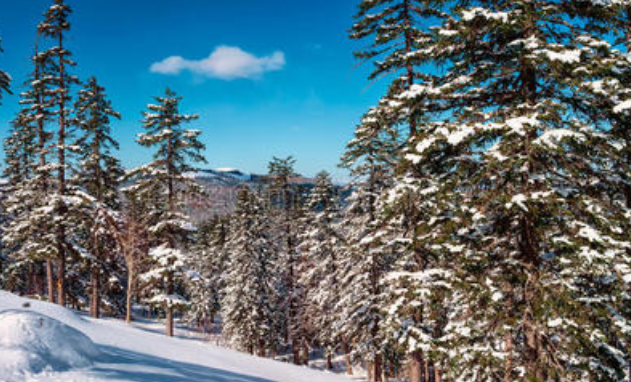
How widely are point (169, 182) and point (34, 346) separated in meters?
15.6

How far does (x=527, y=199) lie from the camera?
22.9ft

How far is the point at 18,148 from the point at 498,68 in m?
36.2

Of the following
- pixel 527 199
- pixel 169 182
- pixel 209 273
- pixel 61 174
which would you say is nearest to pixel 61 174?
pixel 61 174

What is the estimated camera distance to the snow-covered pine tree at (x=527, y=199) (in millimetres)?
6941

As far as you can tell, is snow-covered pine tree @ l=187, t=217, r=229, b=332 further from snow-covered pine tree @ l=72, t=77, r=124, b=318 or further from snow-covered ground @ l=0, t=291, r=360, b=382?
snow-covered ground @ l=0, t=291, r=360, b=382

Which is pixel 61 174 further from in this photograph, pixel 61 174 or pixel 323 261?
pixel 323 261

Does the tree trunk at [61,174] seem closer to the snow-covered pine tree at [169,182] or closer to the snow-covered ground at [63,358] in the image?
the snow-covered pine tree at [169,182]

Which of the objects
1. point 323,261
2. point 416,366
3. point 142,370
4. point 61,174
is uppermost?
point 61,174

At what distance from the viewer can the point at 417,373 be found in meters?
13.0

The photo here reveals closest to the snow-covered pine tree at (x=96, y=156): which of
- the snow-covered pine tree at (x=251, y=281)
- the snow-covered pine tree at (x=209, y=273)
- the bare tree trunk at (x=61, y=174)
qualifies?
the bare tree trunk at (x=61, y=174)

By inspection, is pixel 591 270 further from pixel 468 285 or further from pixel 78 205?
pixel 78 205

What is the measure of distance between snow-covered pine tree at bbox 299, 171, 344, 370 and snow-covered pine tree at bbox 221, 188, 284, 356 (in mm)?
4204

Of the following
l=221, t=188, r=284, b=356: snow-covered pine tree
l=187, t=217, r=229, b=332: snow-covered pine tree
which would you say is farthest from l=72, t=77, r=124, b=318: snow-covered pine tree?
l=187, t=217, r=229, b=332: snow-covered pine tree

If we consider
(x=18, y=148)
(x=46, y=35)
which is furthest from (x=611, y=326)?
(x=18, y=148)
